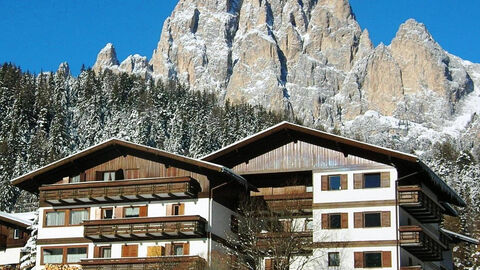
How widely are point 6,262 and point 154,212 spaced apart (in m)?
15.7

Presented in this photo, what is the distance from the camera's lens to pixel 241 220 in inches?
2226

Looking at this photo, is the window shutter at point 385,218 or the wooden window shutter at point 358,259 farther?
the window shutter at point 385,218

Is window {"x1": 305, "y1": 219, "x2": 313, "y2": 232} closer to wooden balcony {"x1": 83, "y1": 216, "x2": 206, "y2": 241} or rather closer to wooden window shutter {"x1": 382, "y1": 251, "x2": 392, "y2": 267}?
wooden window shutter {"x1": 382, "y1": 251, "x2": 392, "y2": 267}

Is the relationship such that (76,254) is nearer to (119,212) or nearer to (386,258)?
(119,212)

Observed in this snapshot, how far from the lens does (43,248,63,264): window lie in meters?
58.3

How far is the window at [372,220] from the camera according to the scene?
5447 centimetres

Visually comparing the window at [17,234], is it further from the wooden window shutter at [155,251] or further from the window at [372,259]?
the window at [372,259]

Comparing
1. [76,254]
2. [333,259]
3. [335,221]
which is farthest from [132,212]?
[333,259]

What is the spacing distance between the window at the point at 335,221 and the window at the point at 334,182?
5.80 feet

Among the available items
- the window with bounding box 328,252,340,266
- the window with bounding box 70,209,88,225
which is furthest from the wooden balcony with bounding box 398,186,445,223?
the window with bounding box 70,209,88,225

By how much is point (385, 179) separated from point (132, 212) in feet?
53.2

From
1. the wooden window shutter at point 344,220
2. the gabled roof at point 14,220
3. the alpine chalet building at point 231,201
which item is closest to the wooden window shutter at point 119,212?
the alpine chalet building at point 231,201

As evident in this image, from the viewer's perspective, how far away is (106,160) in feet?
194

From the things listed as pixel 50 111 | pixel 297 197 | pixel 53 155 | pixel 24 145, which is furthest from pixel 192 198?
pixel 50 111
